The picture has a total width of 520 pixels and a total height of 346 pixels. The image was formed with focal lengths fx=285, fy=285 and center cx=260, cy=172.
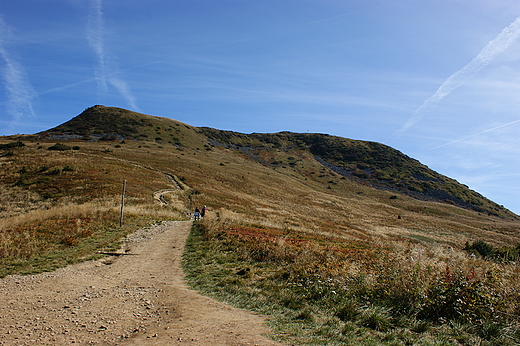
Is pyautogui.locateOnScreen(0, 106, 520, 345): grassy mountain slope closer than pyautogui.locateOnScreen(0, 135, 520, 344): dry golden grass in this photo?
Yes

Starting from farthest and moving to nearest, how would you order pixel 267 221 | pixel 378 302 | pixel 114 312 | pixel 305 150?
pixel 305 150 → pixel 267 221 → pixel 378 302 → pixel 114 312

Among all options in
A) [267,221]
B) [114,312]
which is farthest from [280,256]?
[267,221]

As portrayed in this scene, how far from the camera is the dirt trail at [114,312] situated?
5.62 meters

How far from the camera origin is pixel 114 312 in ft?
22.8

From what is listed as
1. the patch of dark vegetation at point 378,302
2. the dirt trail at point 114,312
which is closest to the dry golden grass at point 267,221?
the patch of dark vegetation at point 378,302

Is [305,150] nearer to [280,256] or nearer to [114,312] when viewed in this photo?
[280,256]

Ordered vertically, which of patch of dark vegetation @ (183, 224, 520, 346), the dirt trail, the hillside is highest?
the hillside

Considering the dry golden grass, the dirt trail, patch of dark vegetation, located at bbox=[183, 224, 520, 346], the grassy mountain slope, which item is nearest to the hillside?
the dry golden grass

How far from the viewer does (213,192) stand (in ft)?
171

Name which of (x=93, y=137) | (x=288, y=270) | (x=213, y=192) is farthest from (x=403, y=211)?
(x=93, y=137)

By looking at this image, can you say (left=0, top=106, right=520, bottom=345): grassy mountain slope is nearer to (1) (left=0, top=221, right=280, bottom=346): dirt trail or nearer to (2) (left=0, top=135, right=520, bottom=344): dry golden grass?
(2) (left=0, top=135, right=520, bottom=344): dry golden grass

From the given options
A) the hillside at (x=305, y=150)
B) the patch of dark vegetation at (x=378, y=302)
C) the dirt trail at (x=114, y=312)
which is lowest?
the dirt trail at (x=114, y=312)

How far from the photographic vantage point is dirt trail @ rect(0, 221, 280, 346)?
18.5 ft

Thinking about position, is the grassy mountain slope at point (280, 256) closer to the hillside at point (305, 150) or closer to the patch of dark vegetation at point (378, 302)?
the patch of dark vegetation at point (378, 302)
